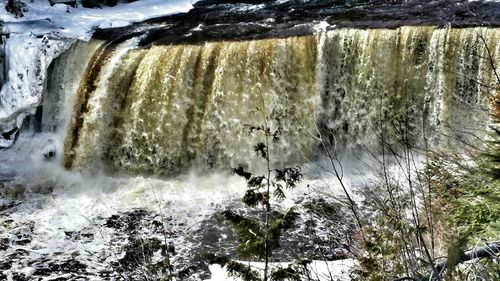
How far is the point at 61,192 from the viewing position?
386 inches

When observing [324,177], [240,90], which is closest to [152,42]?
[240,90]

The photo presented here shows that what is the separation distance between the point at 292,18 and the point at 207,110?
9.79ft

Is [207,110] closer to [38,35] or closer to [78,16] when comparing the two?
[38,35]

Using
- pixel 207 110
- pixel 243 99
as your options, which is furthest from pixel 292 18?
pixel 207 110

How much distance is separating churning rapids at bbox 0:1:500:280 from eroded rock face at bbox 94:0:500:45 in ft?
0.20

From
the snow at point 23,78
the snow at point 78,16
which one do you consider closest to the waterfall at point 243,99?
the snow at point 23,78

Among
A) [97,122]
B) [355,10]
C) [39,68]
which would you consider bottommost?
[97,122]

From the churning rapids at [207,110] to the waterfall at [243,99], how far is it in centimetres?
2

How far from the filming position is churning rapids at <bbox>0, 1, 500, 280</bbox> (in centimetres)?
879

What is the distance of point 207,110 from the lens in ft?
34.8

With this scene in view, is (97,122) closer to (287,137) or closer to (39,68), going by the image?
(39,68)

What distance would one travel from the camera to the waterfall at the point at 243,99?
32.4 feet

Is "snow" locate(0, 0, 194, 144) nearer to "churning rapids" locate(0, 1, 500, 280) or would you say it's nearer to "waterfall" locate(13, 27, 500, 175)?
"churning rapids" locate(0, 1, 500, 280)

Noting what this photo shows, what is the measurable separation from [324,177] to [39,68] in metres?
6.29
